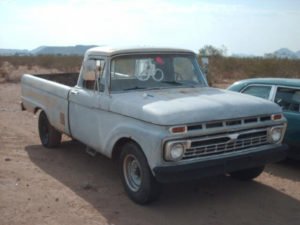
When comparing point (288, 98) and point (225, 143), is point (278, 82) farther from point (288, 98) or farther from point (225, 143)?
point (225, 143)

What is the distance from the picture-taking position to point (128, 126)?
4.65m

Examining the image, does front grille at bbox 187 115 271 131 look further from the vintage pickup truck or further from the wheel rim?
the wheel rim

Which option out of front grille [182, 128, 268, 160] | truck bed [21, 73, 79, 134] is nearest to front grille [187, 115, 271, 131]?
front grille [182, 128, 268, 160]

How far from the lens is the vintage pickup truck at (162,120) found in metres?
4.25

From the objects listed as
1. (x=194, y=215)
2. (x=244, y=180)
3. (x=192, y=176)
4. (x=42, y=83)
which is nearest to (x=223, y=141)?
(x=192, y=176)

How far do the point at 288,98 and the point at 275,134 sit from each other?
146 cm

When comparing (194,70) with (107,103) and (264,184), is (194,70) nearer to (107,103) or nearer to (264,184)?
(107,103)

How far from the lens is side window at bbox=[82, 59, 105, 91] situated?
216 inches

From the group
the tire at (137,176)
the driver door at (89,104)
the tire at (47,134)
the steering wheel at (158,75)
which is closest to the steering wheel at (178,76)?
the steering wheel at (158,75)

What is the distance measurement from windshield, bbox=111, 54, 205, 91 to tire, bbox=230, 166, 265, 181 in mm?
1420

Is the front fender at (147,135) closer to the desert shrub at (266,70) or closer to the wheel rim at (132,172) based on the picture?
the wheel rim at (132,172)

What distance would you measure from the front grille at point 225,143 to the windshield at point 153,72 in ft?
4.44

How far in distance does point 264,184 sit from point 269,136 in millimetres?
1031

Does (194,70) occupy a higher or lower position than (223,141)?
higher
